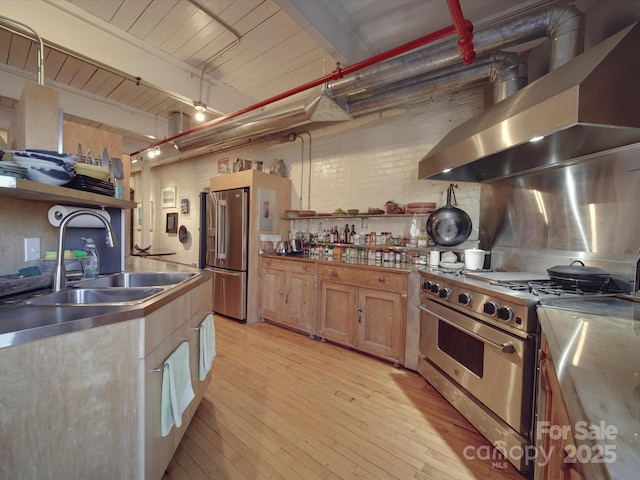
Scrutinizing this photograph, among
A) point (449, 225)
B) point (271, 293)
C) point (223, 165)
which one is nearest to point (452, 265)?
point (449, 225)

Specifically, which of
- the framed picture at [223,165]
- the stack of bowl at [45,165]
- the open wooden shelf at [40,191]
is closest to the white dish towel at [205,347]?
the open wooden shelf at [40,191]

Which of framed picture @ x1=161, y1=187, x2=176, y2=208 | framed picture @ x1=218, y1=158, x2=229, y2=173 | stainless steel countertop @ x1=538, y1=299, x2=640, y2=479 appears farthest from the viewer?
framed picture @ x1=161, y1=187, x2=176, y2=208

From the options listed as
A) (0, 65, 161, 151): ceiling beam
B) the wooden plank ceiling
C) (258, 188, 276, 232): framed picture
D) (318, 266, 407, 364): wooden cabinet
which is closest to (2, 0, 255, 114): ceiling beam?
the wooden plank ceiling

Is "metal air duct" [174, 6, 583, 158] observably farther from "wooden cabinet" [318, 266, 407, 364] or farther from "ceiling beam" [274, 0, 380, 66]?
"wooden cabinet" [318, 266, 407, 364]

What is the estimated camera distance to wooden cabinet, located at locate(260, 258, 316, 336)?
306 cm

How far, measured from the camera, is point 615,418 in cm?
49

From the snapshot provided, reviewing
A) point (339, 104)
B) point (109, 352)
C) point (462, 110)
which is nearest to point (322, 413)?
point (109, 352)

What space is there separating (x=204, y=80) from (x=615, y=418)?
385 centimetres

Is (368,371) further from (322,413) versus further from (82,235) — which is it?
(82,235)

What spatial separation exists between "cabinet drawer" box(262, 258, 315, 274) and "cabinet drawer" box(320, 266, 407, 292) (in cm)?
19

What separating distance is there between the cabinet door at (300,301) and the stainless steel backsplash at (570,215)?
1.91 meters

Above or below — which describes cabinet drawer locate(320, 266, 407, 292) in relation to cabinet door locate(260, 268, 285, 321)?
above

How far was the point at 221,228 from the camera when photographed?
12.1 ft

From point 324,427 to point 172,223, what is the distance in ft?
18.8
